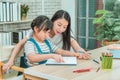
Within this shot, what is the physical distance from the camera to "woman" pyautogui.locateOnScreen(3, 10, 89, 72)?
2.06 meters

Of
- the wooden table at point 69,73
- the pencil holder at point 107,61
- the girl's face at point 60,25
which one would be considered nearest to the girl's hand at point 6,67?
the wooden table at point 69,73

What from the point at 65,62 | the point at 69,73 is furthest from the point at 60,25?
the point at 69,73

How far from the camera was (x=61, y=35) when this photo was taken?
2.45 meters

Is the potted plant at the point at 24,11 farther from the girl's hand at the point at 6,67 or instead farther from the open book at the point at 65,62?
the open book at the point at 65,62

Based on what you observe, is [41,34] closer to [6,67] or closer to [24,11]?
[6,67]

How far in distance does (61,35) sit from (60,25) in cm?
23

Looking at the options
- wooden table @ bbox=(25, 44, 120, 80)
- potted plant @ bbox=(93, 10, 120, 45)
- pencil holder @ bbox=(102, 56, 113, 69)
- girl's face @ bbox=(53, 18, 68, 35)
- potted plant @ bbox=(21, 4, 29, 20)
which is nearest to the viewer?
wooden table @ bbox=(25, 44, 120, 80)

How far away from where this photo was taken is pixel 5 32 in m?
3.55

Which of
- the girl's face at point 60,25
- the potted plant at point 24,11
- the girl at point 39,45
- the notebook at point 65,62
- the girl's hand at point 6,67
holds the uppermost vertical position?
the potted plant at point 24,11

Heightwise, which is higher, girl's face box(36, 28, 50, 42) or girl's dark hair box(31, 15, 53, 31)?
girl's dark hair box(31, 15, 53, 31)

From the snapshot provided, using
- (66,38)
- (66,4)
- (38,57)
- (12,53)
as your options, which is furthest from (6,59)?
(66,4)

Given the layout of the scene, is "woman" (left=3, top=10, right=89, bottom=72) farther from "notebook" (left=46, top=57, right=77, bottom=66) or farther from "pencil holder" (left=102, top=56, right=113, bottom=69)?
"pencil holder" (left=102, top=56, right=113, bottom=69)

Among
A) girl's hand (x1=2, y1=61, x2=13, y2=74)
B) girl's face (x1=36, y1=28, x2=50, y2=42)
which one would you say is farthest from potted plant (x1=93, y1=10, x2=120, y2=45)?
girl's hand (x1=2, y1=61, x2=13, y2=74)

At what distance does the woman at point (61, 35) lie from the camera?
206cm
